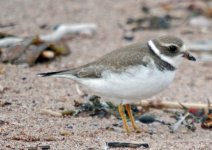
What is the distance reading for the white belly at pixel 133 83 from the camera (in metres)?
5.50

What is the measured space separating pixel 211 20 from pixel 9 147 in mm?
5663

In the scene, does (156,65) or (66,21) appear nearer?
(156,65)

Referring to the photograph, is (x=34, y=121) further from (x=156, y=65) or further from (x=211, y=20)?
(x=211, y=20)

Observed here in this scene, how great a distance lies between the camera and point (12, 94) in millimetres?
6453

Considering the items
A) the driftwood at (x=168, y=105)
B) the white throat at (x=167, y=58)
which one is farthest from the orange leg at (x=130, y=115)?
the white throat at (x=167, y=58)

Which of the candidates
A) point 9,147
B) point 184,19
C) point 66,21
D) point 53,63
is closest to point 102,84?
point 9,147

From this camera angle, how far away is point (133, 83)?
5.50m

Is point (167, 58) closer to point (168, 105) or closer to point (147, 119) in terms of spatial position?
point (147, 119)

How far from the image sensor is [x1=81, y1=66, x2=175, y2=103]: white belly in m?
5.50

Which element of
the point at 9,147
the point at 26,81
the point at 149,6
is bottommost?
the point at 149,6

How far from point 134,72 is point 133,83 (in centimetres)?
10

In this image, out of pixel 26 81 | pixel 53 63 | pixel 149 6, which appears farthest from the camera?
pixel 149 6

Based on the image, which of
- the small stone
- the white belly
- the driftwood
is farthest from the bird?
the driftwood

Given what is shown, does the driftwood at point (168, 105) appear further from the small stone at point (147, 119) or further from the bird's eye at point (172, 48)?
the bird's eye at point (172, 48)
